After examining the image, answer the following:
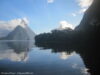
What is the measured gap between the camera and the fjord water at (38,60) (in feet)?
7.75

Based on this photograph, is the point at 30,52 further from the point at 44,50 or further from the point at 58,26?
the point at 58,26

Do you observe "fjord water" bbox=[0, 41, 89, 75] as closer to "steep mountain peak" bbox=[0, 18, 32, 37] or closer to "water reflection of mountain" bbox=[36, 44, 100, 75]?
"water reflection of mountain" bbox=[36, 44, 100, 75]

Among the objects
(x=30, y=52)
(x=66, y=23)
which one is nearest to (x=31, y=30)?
(x=30, y=52)

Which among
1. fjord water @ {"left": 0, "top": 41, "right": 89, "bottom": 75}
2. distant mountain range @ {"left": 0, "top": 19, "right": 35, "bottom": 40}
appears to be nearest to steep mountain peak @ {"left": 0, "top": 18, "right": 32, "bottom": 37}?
distant mountain range @ {"left": 0, "top": 19, "right": 35, "bottom": 40}

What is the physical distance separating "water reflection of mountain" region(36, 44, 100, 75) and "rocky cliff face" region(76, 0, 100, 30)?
0.28m

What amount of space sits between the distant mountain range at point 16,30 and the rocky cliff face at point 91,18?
0.66 m

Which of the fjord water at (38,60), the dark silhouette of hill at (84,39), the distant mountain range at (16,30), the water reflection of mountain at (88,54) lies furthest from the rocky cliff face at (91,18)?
the distant mountain range at (16,30)

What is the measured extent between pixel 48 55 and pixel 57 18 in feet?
1.62

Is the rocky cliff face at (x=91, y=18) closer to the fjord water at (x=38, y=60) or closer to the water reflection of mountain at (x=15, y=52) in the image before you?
the fjord water at (x=38, y=60)

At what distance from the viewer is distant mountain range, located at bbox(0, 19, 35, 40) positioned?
2.55 meters

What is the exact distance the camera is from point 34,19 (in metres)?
2.54

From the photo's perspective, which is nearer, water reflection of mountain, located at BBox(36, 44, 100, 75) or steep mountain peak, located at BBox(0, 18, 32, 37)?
water reflection of mountain, located at BBox(36, 44, 100, 75)

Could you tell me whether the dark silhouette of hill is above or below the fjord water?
above

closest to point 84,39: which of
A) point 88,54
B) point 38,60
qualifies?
point 88,54
